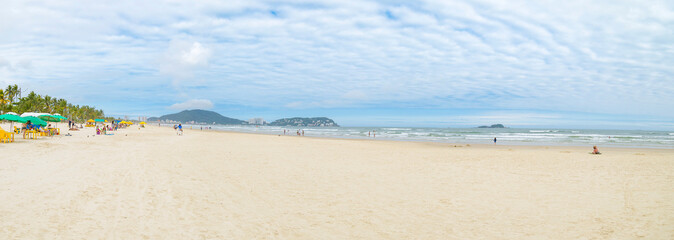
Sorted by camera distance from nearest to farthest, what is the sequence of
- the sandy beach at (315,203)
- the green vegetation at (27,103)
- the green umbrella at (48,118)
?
1. the sandy beach at (315,203)
2. the green umbrella at (48,118)
3. the green vegetation at (27,103)

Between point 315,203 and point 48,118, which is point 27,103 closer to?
point 48,118

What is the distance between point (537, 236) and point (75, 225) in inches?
280

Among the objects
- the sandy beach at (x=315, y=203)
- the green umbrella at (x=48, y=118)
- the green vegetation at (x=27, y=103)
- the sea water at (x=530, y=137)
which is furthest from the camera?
the green vegetation at (x=27, y=103)

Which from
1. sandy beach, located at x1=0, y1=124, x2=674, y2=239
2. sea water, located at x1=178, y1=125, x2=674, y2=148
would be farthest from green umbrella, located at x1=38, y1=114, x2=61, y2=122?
sea water, located at x1=178, y1=125, x2=674, y2=148

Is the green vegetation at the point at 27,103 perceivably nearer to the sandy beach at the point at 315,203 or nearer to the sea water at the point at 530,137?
the sea water at the point at 530,137

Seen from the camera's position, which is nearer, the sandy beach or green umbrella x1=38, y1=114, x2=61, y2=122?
the sandy beach

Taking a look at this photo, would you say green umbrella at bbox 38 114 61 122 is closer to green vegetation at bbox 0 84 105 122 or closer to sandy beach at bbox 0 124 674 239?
sandy beach at bbox 0 124 674 239

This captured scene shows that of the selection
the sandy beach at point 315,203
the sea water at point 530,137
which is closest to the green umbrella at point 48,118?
the sandy beach at point 315,203

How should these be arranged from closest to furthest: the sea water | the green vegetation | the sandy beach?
the sandy beach → the sea water → the green vegetation

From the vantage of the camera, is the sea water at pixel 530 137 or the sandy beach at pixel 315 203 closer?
the sandy beach at pixel 315 203

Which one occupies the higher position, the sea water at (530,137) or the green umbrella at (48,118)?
the green umbrella at (48,118)

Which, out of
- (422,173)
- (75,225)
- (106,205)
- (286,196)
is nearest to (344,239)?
(286,196)

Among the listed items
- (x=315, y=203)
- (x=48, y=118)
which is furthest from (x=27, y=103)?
(x=315, y=203)

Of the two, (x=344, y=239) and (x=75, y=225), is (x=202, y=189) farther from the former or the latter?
(x=344, y=239)
